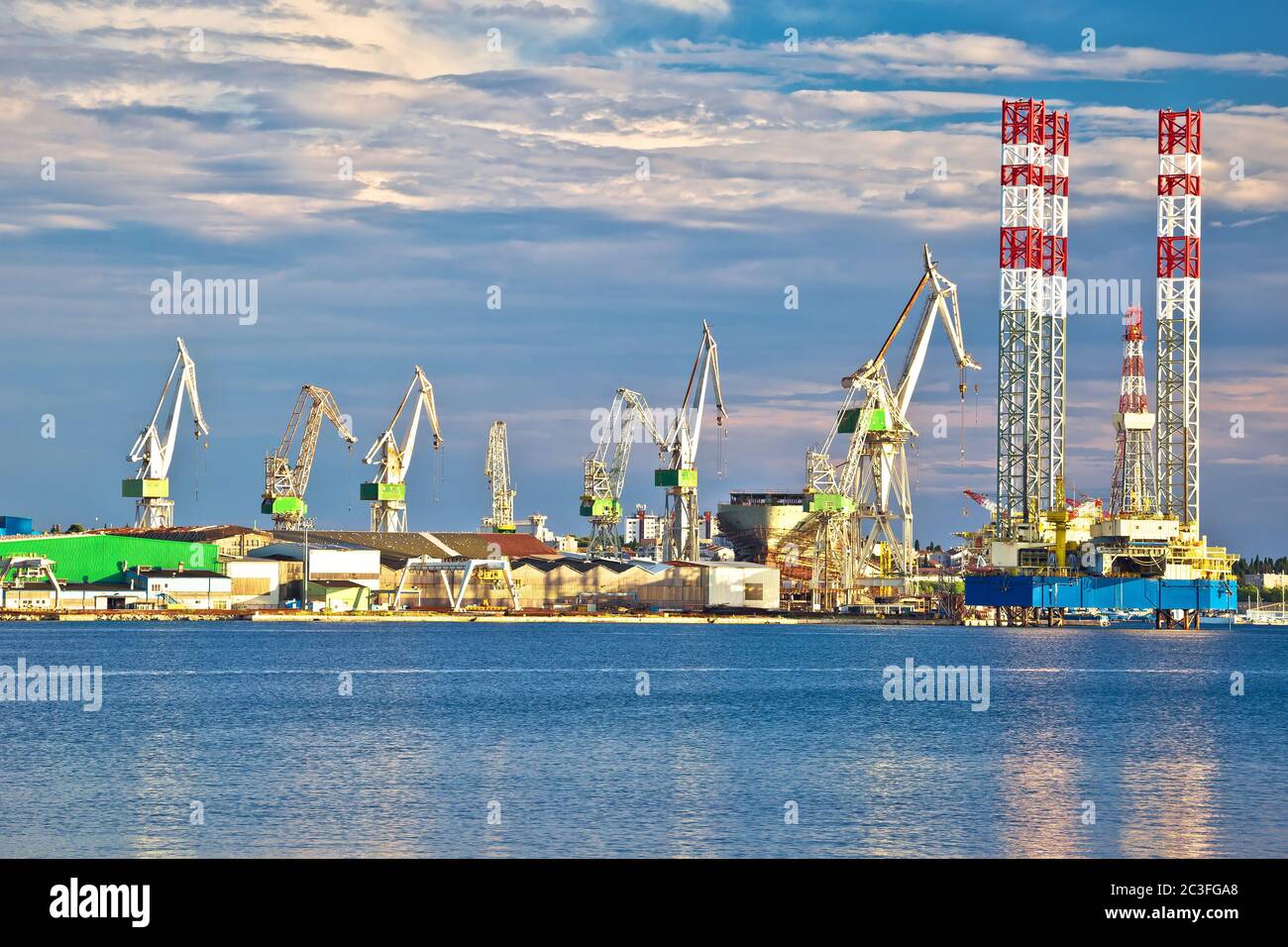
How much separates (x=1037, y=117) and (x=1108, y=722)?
7542 centimetres

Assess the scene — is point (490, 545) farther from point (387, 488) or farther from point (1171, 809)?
point (1171, 809)

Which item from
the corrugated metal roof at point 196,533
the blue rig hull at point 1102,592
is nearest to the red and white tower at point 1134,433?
the blue rig hull at point 1102,592

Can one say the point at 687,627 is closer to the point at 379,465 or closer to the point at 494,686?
the point at 379,465

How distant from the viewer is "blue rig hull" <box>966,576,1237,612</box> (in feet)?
433

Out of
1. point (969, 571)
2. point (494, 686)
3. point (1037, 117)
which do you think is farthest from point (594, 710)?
point (969, 571)

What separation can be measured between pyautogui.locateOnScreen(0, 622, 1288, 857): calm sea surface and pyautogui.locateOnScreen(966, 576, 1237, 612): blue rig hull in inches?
1783

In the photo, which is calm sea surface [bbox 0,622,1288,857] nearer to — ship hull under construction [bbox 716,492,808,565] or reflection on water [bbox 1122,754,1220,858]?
reflection on water [bbox 1122,754,1220,858]

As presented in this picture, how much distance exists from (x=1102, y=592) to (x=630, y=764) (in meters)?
98.5

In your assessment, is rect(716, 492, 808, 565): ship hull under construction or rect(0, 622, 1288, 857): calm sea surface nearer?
rect(0, 622, 1288, 857): calm sea surface

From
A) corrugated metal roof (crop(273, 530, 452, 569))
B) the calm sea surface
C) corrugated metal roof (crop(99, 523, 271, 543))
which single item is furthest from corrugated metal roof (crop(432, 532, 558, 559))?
the calm sea surface

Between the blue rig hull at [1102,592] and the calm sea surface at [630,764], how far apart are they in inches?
1783

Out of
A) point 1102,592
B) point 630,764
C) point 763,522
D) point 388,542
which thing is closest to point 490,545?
point 388,542

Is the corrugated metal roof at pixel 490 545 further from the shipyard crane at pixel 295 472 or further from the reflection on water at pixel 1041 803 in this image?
the reflection on water at pixel 1041 803

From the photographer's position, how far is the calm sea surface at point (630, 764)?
29547 mm
